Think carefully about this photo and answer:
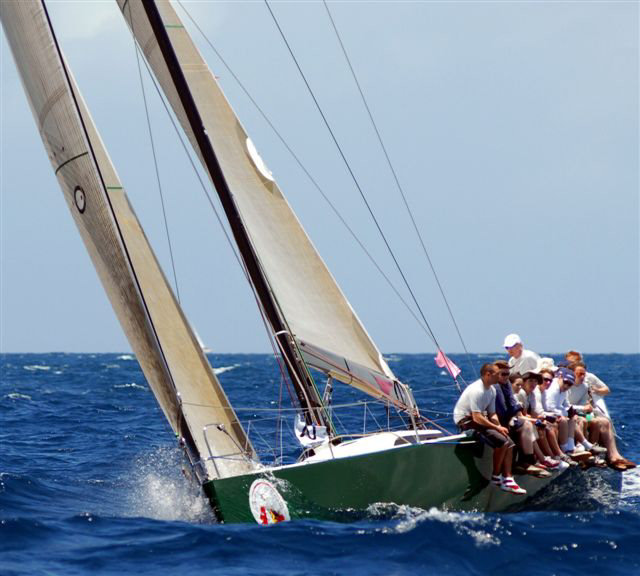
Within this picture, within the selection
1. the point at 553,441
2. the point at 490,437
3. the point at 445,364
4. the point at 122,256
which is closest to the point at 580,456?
the point at 553,441

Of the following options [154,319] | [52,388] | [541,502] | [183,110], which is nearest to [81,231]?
[154,319]

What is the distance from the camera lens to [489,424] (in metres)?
10.4

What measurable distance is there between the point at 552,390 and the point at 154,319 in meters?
4.20

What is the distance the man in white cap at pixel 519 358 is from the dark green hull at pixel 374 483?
160 cm

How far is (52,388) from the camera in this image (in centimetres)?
3428

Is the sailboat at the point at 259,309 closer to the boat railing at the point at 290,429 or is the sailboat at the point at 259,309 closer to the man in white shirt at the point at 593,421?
the boat railing at the point at 290,429

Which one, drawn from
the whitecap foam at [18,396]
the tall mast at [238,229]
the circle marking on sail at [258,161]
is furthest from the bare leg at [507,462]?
the whitecap foam at [18,396]

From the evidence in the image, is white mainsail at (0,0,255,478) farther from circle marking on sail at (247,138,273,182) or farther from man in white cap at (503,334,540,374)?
man in white cap at (503,334,540,374)

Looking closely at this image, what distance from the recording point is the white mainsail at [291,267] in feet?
37.2

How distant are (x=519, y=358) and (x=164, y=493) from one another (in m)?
4.31

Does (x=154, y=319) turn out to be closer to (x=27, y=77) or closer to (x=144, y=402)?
(x=27, y=77)

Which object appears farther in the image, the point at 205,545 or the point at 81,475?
the point at 81,475

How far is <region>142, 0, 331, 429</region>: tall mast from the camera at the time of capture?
11.4 metres

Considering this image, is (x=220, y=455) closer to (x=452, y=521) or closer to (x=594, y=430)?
(x=452, y=521)
